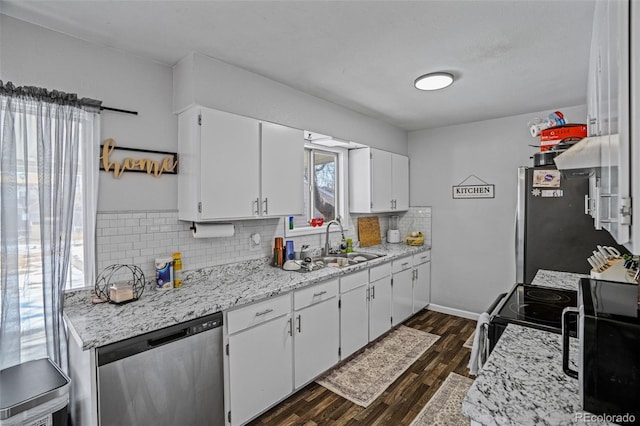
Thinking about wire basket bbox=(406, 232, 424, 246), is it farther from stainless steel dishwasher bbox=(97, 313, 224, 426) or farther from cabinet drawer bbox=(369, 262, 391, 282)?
stainless steel dishwasher bbox=(97, 313, 224, 426)

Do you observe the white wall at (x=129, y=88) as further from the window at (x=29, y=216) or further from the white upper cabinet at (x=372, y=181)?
the white upper cabinet at (x=372, y=181)

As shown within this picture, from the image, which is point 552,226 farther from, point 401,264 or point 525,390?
point 525,390

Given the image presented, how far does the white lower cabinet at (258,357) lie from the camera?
192 cm

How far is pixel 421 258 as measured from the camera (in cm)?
404

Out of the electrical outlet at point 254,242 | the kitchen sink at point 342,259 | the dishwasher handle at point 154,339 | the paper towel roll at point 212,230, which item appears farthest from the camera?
the kitchen sink at point 342,259

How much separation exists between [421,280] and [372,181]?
1484mm

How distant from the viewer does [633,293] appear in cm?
107

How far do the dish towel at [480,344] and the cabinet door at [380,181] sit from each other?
2.17 meters

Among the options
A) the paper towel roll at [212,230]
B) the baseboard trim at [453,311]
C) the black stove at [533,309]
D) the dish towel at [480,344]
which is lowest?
the baseboard trim at [453,311]

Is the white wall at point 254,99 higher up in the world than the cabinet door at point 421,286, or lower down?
higher up

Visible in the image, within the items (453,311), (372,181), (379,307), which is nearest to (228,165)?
(372,181)

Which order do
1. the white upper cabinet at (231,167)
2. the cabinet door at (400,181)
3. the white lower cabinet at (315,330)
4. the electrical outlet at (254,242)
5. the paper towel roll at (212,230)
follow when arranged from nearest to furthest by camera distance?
1. the white upper cabinet at (231,167)
2. the paper towel roll at (212,230)
3. the white lower cabinet at (315,330)
4. the electrical outlet at (254,242)
5. the cabinet door at (400,181)

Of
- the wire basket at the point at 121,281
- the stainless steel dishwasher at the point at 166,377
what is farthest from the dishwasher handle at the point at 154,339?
the wire basket at the point at 121,281

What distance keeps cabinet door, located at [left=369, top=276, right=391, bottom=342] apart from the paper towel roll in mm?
1522
